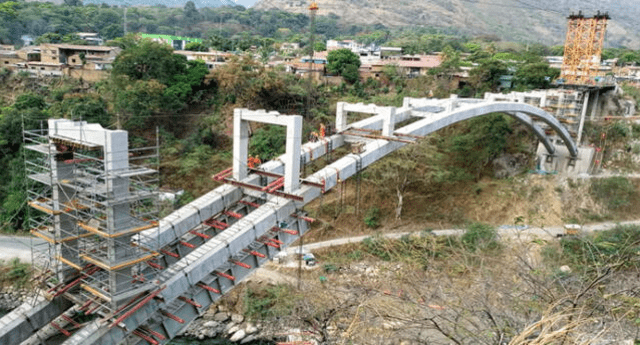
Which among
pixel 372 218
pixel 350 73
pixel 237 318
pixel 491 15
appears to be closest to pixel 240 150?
pixel 237 318

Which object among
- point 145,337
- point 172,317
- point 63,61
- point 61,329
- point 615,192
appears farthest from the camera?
point 63,61

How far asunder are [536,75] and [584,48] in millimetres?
4230

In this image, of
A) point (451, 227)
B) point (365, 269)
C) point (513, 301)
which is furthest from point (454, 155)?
point (513, 301)

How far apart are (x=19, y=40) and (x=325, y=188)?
50.5 metres

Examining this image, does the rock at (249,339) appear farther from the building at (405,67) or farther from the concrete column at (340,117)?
the building at (405,67)

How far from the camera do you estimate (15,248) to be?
18.2 m

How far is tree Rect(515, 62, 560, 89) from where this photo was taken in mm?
26891

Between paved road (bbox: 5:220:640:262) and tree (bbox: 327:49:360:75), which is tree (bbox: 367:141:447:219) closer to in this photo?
paved road (bbox: 5:220:640:262)

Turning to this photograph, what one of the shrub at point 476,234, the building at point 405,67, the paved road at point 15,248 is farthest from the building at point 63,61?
the shrub at point 476,234

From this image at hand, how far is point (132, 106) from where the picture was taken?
22750 mm

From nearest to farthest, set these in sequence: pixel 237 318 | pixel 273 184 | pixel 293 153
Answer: pixel 293 153 → pixel 273 184 → pixel 237 318

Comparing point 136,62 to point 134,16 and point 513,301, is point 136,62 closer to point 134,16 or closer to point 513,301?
point 513,301

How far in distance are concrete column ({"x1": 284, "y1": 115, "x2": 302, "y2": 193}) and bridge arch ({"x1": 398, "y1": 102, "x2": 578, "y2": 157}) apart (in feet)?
14.6

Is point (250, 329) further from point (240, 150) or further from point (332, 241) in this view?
point (240, 150)
